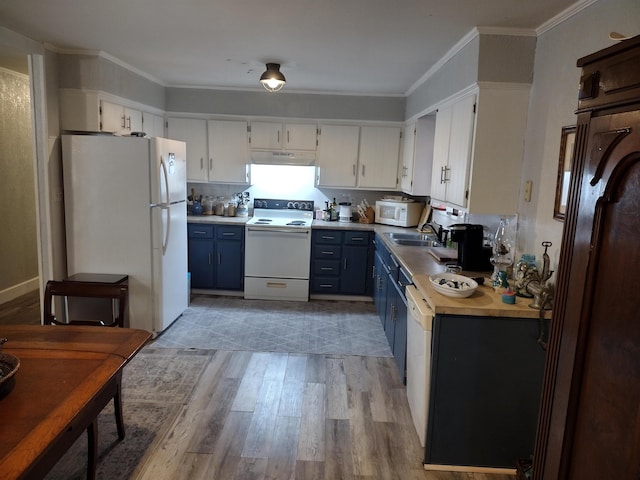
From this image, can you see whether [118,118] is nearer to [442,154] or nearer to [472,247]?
[442,154]

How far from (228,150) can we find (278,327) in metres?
2.20

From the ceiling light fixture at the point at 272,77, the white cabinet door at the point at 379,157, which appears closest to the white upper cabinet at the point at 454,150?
the ceiling light fixture at the point at 272,77

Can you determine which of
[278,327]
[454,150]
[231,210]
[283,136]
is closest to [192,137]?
[231,210]

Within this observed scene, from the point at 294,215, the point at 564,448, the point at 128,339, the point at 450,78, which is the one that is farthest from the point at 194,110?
the point at 564,448

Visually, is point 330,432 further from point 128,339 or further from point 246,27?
point 246,27

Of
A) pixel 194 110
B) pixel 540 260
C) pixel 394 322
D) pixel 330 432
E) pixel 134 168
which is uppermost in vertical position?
pixel 194 110

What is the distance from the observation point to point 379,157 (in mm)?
5051

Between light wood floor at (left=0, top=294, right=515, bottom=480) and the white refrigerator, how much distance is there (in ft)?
2.76

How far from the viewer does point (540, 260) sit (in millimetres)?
2434

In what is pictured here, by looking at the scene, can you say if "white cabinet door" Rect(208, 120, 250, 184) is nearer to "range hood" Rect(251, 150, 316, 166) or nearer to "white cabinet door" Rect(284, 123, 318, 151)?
"range hood" Rect(251, 150, 316, 166)

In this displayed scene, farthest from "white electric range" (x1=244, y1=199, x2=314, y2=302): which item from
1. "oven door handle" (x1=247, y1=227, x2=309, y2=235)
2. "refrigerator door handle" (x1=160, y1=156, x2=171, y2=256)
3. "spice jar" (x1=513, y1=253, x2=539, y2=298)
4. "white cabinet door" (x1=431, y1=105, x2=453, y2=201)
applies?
"spice jar" (x1=513, y1=253, x2=539, y2=298)

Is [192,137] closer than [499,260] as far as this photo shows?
No

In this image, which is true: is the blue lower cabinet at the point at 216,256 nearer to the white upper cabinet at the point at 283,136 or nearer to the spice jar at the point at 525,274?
the white upper cabinet at the point at 283,136

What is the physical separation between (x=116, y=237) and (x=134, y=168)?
0.59 metres
